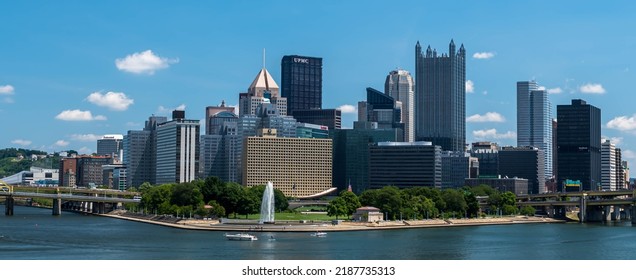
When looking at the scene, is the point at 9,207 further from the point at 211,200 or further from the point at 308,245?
the point at 308,245

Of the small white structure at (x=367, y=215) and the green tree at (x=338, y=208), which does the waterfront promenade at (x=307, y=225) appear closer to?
the small white structure at (x=367, y=215)

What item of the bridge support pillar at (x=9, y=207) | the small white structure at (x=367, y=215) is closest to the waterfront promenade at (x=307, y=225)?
the small white structure at (x=367, y=215)

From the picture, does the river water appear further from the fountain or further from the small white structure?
the fountain

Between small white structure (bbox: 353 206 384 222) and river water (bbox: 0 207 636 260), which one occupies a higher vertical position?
small white structure (bbox: 353 206 384 222)

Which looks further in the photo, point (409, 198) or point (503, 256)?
point (409, 198)

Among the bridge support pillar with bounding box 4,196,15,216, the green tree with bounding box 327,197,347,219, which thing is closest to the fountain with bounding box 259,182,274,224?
the green tree with bounding box 327,197,347,219

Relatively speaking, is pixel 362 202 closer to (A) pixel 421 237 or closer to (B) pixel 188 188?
(B) pixel 188 188
